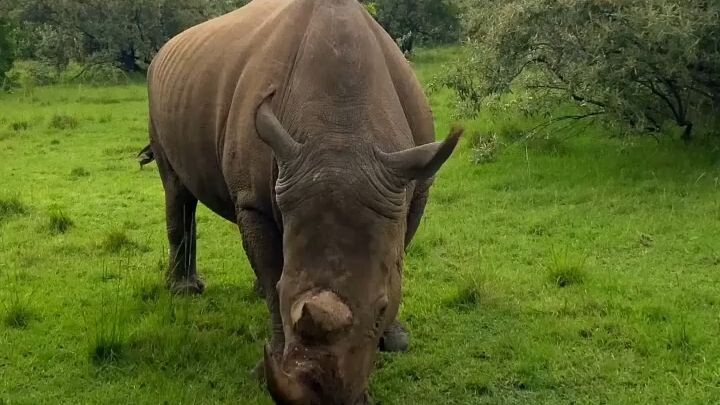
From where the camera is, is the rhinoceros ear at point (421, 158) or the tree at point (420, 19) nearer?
the rhinoceros ear at point (421, 158)

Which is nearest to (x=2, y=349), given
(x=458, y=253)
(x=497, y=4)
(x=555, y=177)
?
(x=458, y=253)

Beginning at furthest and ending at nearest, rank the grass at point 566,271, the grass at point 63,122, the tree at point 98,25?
1. the tree at point 98,25
2. the grass at point 63,122
3. the grass at point 566,271

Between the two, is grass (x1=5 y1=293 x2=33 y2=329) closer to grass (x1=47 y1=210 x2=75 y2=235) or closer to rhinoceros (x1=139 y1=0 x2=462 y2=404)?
rhinoceros (x1=139 y1=0 x2=462 y2=404)

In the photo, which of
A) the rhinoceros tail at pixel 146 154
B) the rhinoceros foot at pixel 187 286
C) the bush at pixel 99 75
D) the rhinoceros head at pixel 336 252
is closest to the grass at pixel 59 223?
the rhinoceros tail at pixel 146 154

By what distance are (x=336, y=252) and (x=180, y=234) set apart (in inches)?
140

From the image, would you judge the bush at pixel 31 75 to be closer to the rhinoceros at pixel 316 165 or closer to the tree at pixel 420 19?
the tree at pixel 420 19

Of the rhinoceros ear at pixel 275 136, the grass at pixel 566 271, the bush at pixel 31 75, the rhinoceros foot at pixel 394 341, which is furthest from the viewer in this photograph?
the bush at pixel 31 75

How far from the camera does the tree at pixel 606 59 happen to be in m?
8.31

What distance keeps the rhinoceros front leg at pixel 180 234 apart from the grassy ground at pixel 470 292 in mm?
153

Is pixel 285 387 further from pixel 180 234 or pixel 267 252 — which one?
pixel 180 234

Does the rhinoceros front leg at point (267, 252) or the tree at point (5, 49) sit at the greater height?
the rhinoceros front leg at point (267, 252)

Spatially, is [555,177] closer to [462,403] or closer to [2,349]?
[462,403]

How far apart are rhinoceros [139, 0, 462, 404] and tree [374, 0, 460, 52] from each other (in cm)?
2091

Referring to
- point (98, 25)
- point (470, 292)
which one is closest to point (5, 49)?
point (98, 25)
